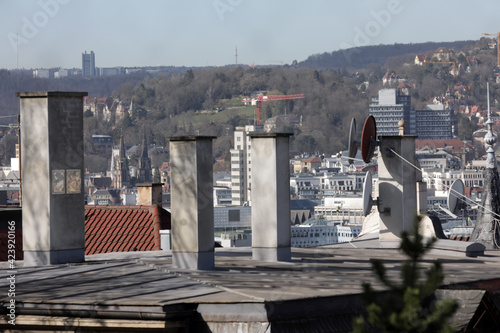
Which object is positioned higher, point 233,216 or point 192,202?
point 192,202

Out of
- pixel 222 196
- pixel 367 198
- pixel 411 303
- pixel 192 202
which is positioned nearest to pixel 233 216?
pixel 222 196

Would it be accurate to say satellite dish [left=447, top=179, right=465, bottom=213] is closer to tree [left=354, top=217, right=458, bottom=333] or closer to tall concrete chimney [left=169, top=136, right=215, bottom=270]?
tall concrete chimney [left=169, top=136, right=215, bottom=270]

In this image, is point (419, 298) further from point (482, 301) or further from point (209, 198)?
point (209, 198)

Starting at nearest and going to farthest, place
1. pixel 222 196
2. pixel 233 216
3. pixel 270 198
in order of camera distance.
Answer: pixel 270 198 → pixel 233 216 → pixel 222 196

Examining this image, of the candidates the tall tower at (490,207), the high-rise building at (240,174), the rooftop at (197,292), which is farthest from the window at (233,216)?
the rooftop at (197,292)

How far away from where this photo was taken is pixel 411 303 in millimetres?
5113

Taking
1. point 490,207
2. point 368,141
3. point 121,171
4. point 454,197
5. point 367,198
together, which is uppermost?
point 121,171

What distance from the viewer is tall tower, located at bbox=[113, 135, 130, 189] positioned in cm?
18450

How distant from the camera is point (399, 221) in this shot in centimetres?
1234

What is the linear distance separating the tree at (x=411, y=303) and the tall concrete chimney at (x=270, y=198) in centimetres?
480

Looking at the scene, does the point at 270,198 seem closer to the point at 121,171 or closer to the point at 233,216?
the point at 233,216

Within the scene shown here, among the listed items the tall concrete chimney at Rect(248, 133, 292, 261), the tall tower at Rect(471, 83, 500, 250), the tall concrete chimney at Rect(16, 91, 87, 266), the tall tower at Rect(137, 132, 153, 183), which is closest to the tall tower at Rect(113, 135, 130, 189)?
the tall tower at Rect(137, 132, 153, 183)

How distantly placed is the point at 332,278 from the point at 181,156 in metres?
1.60

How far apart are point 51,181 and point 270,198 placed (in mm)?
1971
